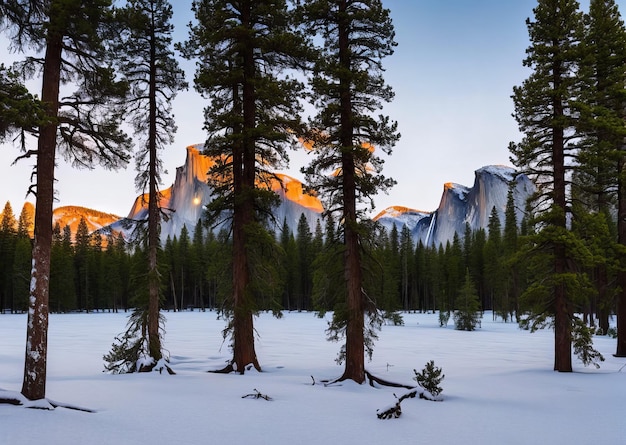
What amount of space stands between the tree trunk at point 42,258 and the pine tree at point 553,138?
13.2 meters

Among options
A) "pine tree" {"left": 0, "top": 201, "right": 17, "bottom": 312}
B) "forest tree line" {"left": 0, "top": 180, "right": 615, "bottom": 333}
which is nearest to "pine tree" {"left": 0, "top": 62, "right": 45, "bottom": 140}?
"forest tree line" {"left": 0, "top": 180, "right": 615, "bottom": 333}

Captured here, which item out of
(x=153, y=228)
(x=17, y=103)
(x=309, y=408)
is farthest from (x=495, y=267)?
(x=17, y=103)

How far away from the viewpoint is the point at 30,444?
19.0 ft

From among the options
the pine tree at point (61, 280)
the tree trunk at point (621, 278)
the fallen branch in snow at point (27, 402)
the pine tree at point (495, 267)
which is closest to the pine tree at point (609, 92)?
the tree trunk at point (621, 278)

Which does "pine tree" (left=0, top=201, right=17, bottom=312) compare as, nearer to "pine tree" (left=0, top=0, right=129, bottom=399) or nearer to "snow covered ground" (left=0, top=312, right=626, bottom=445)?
"snow covered ground" (left=0, top=312, right=626, bottom=445)

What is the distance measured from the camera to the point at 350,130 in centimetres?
1300

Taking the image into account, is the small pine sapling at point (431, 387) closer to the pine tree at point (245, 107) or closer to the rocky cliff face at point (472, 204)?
the pine tree at point (245, 107)

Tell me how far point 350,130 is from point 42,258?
834 centimetres

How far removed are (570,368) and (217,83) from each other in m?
14.6

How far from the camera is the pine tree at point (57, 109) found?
8195 mm

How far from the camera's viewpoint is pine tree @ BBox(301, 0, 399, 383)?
12.6 meters

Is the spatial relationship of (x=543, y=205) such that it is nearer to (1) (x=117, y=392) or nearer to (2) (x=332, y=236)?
(2) (x=332, y=236)

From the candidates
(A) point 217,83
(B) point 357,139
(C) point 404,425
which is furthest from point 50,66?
(C) point 404,425

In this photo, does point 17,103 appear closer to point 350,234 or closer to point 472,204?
point 350,234
